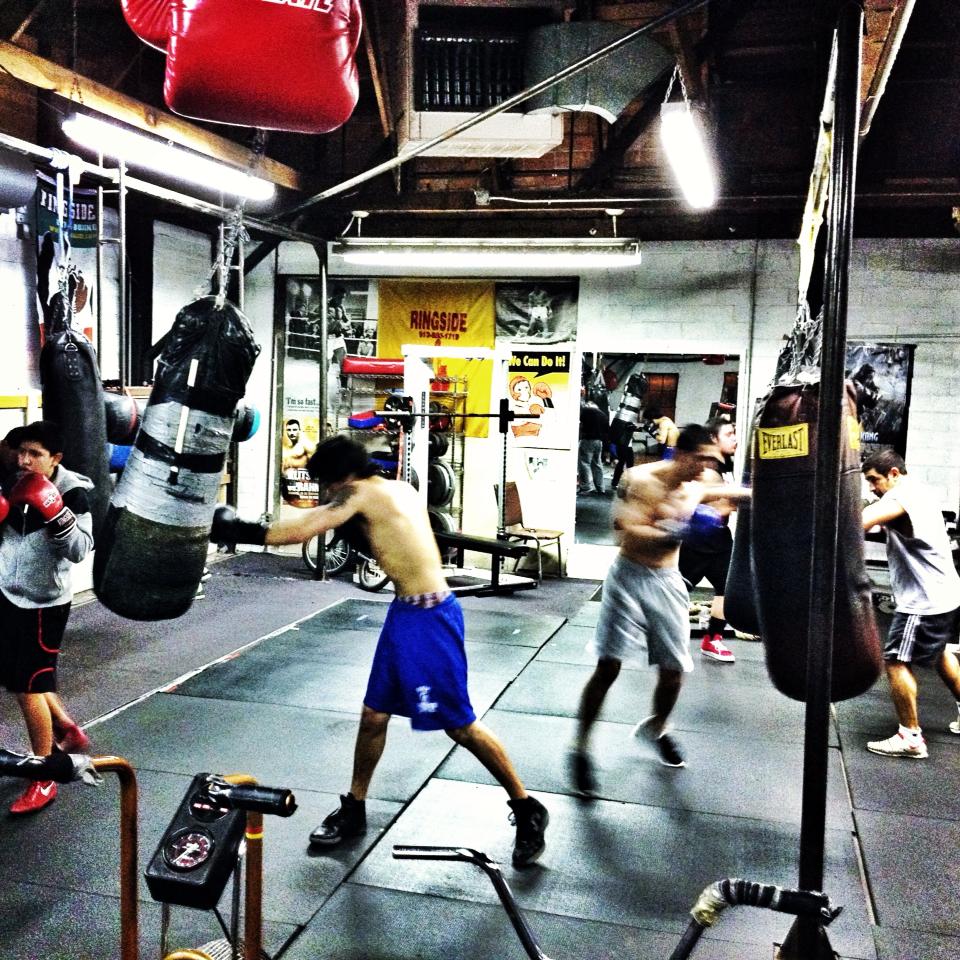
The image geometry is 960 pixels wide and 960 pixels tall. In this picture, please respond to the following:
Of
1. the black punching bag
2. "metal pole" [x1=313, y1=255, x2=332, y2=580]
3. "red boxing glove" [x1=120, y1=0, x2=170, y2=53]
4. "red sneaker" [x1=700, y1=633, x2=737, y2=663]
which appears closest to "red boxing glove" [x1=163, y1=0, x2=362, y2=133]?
"red boxing glove" [x1=120, y1=0, x2=170, y2=53]

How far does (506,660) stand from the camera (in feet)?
21.6

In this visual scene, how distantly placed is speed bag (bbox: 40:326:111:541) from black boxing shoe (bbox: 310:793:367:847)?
1.52 metres

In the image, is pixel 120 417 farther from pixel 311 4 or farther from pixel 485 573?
pixel 485 573

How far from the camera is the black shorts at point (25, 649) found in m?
4.05

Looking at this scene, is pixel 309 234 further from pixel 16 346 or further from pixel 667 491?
pixel 667 491

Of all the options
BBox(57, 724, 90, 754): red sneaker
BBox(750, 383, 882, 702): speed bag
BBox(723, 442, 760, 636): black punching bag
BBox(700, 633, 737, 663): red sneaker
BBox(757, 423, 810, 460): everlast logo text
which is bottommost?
BBox(700, 633, 737, 663): red sneaker

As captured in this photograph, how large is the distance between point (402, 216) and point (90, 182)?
10.3 ft

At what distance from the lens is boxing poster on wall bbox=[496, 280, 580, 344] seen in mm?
9773

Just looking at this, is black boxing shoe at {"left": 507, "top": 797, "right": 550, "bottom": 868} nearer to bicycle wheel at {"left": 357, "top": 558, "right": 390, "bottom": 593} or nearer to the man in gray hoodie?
the man in gray hoodie

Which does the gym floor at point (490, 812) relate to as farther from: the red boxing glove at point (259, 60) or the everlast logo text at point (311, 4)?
the everlast logo text at point (311, 4)

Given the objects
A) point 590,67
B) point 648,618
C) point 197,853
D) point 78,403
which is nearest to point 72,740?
point 78,403

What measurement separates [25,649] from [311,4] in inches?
114

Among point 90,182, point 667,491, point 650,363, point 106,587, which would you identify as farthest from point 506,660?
point 650,363

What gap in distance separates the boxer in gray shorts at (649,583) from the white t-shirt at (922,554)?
3.99ft
